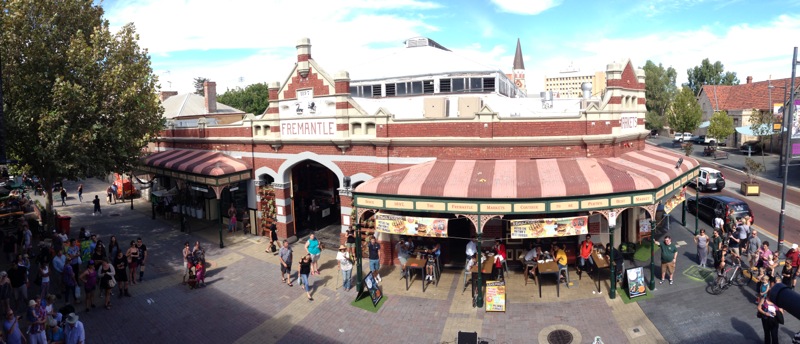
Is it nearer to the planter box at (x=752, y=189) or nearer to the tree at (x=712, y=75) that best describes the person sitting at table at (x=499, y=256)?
the planter box at (x=752, y=189)

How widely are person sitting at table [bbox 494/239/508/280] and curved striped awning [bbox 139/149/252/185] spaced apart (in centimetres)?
1316

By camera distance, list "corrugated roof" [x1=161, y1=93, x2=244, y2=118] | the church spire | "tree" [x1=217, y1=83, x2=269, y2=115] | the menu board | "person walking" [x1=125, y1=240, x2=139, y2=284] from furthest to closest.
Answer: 1. the church spire
2. "tree" [x1=217, y1=83, x2=269, y2=115]
3. "corrugated roof" [x1=161, y1=93, x2=244, y2=118]
4. "person walking" [x1=125, y1=240, x2=139, y2=284]
5. the menu board

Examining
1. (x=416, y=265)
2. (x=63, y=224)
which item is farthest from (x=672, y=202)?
(x=63, y=224)

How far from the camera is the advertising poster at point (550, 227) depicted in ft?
44.5

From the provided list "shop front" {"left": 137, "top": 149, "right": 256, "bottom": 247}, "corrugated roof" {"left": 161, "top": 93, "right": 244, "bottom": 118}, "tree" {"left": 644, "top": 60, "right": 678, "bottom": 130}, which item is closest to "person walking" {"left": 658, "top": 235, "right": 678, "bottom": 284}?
"shop front" {"left": 137, "top": 149, "right": 256, "bottom": 247}

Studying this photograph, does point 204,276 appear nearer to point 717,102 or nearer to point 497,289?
point 497,289

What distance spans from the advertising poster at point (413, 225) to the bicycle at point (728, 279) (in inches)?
339

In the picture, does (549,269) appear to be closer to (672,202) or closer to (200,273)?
(672,202)

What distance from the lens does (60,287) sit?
615 inches

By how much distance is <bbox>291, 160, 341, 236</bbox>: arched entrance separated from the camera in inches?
926

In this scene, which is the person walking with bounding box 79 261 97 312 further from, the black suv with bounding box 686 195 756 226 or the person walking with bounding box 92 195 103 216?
the black suv with bounding box 686 195 756 226

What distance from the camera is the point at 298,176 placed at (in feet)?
80.1

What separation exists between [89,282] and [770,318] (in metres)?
19.0

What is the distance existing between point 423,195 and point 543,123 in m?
5.17
